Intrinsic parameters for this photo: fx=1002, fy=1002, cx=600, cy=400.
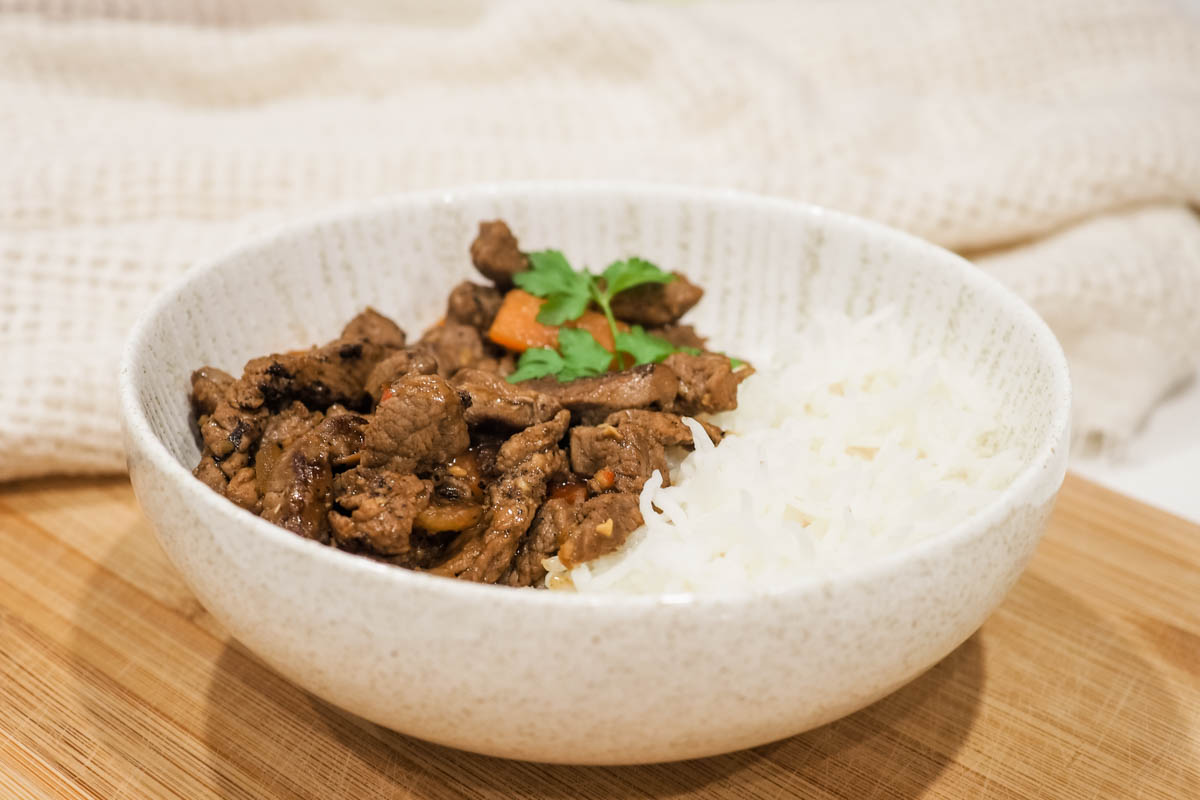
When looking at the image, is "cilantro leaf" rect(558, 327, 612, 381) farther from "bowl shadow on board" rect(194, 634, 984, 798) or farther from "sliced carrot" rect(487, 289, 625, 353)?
"bowl shadow on board" rect(194, 634, 984, 798)

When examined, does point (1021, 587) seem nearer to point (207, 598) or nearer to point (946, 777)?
point (946, 777)

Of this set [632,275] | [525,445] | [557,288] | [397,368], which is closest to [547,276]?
[557,288]

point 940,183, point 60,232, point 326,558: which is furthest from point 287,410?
point 940,183

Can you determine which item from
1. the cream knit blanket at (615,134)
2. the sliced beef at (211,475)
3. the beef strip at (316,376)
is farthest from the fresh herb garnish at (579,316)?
the cream knit blanket at (615,134)

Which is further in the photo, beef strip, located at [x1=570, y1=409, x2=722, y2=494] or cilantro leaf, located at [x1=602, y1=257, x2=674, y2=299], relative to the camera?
cilantro leaf, located at [x1=602, y1=257, x2=674, y2=299]

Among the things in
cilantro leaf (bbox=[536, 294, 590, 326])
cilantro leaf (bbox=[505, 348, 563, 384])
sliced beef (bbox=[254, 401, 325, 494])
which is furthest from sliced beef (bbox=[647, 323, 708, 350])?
sliced beef (bbox=[254, 401, 325, 494])

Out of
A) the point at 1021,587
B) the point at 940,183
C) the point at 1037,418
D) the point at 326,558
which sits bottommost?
the point at 1021,587
